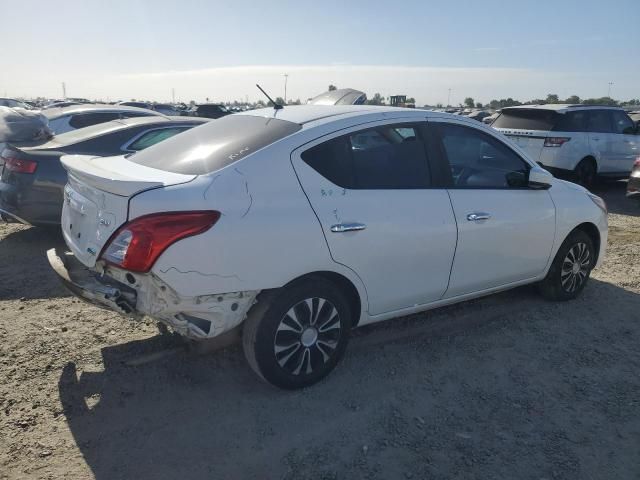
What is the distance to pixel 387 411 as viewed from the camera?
10.4ft

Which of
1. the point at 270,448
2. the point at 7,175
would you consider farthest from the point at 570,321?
the point at 7,175

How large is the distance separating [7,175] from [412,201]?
4.63 m

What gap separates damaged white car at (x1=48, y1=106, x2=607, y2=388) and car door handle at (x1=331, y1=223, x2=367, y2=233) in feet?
0.03

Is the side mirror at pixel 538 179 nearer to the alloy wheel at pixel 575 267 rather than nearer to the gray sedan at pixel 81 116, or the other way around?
the alloy wheel at pixel 575 267

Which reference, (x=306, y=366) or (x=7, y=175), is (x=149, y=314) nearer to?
(x=306, y=366)

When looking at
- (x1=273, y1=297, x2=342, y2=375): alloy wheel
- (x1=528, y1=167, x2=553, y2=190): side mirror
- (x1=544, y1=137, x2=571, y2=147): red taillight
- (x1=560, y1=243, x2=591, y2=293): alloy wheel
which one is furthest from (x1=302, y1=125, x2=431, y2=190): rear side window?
(x1=544, y1=137, x2=571, y2=147): red taillight

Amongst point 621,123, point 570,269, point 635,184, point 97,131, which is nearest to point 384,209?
point 570,269

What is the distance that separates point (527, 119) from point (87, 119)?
27.2 feet

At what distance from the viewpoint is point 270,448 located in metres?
2.82

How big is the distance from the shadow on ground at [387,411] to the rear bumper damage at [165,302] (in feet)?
1.87

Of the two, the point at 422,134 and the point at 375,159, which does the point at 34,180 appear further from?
the point at 422,134

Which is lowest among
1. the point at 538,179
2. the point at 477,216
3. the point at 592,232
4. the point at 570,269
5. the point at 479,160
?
the point at 570,269

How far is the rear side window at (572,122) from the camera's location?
10273 millimetres

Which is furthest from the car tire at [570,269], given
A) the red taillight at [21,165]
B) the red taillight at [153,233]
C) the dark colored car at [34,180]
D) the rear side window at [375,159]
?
the red taillight at [21,165]
